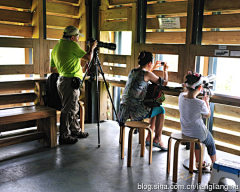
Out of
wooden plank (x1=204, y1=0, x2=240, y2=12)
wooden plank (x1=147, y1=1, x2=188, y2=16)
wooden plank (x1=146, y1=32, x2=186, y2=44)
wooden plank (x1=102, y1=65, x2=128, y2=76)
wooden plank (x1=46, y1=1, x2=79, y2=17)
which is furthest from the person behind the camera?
wooden plank (x1=102, y1=65, x2=128, y2=76)

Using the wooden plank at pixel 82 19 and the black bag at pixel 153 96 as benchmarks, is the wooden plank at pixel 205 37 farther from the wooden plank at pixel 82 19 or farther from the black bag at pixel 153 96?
the wooden plank at pixel 82 19

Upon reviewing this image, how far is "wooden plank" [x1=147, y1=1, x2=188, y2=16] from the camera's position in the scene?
149 inches

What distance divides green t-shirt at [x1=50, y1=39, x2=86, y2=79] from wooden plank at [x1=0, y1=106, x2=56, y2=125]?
0.57 meters

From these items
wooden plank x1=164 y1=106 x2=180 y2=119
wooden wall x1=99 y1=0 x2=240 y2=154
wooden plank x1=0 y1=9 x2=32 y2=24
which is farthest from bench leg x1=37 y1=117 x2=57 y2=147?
wooden plank x1=164 y1=106 x2=180 y2=119

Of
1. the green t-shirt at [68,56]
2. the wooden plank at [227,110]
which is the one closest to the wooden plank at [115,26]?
the green t-shirt at [68,56]

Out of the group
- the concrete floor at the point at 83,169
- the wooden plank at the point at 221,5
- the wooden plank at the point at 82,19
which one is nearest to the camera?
the concrete floor at the point at 83,169

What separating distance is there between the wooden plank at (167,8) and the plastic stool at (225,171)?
6.94ft

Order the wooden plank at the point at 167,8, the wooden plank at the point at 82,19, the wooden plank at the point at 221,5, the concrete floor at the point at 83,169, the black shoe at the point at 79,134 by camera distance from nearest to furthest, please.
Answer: the concrete floor at the point at 83,169 → the wooden plank at the point at 221,5 → the wooden plank at the point at 167,8 → the black shoe at the point at 79,134 → the wooden plank at the point at 82,19

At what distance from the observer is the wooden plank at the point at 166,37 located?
391 cm

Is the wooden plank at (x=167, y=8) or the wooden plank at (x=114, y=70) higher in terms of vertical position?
the wooden plank at (x=167, y=8)

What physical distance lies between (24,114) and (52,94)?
1.94 feet

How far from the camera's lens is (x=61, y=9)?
15.2 feet

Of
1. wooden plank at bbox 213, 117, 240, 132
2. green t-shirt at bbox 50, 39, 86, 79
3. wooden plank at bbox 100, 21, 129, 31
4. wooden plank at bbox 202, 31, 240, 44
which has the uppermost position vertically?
wooden plank at bbox 100, 21, 129, 31

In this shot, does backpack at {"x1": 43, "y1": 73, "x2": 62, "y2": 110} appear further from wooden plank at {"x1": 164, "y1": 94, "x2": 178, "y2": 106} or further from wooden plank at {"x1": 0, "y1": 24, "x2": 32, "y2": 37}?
wooden plank at {"x1": 164, "y1": 94, "x2": 178, "y2": 106}
